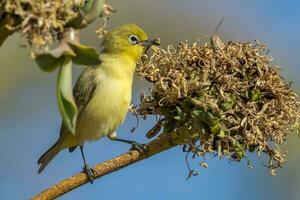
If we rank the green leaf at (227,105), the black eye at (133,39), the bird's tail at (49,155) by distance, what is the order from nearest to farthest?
the green leaf at (227,105), the bird's tail at (49,155), the black eye at (133,39)

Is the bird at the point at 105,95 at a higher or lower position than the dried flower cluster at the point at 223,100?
lower

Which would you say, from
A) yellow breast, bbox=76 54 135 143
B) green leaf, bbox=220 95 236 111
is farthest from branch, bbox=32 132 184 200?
yellow breast, bbox=76 54 135 143

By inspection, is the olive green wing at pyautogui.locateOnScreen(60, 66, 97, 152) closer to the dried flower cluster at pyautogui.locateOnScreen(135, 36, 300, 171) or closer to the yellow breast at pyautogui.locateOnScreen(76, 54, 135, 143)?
the yellow breast at pyautogui.locateOnScreen(76, 54, 135, 143)

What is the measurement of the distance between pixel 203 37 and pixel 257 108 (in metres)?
0.57

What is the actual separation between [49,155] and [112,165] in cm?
308

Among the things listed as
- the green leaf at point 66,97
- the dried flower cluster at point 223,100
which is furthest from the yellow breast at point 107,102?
the green leaf at point 66,97

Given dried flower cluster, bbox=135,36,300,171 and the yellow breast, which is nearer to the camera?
dried flower cluster, bbox=135,36,300,171

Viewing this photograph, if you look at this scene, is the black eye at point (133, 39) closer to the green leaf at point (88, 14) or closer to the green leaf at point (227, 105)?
the green leaf at point (227, 105)

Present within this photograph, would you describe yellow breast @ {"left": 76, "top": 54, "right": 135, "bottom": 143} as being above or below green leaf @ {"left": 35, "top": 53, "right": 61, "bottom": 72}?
below

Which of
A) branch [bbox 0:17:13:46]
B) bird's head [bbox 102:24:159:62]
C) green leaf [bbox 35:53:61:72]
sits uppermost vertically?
green leaf [bbox 35:53:61:72]

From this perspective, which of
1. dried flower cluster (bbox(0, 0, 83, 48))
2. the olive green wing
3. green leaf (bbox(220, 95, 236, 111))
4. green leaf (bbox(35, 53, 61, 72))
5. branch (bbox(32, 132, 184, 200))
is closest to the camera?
green leaf (bbox(35, 53, 61, 72))

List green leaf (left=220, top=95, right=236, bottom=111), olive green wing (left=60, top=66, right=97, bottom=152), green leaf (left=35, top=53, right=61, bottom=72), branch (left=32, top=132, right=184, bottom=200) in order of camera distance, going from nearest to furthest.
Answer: green leaf (left=35, top=53, right=61, bottom=72), branch (left=32, top=132, right=184, bottom=200), green leaf (left=220, top=95, right=236, bottom=111), olive green wing (left=60, top=66, right=97, bottom=152)

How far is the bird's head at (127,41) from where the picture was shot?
16.5 ft

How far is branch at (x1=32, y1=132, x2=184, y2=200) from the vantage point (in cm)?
173
